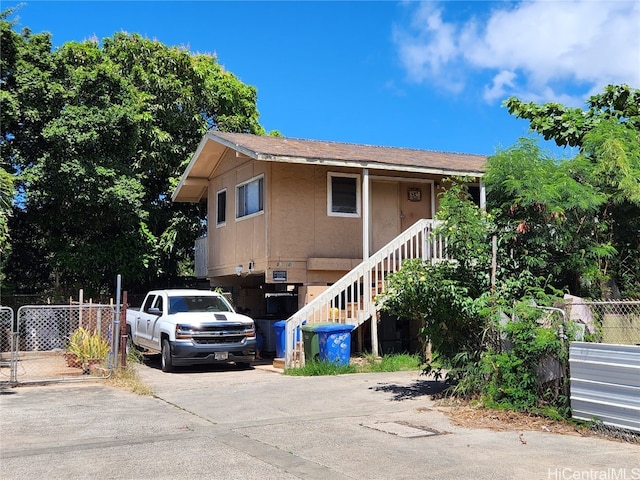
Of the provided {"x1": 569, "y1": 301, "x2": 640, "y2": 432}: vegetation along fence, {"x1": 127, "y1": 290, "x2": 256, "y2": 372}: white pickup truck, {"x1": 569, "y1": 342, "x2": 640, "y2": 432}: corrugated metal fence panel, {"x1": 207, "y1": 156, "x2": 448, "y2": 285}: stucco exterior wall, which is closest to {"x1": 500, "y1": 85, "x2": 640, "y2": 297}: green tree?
{"x1": 569, "y1": 301, "x2": 640, "y2": 432}: vegetation along fence

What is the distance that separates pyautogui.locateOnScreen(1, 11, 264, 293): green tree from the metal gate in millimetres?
3598

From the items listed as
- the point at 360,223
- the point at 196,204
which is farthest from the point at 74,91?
the point at 360,223

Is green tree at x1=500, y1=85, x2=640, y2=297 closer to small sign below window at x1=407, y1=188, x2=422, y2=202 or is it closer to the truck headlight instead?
the truck headlight

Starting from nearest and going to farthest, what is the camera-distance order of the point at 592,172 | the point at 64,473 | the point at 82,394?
the point at 64,473
the point at 592,172
the point at 82,394

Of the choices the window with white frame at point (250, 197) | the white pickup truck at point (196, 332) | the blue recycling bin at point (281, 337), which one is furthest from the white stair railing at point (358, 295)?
the window with white frame at point (250, 197)

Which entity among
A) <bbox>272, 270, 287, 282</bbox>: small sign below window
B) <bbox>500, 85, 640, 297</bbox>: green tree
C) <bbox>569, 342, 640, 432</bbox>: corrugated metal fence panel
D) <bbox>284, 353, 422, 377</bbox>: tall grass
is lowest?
<bbox>284, 353, 422, 377</bbox>: tall grass

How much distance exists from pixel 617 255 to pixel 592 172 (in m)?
1.52

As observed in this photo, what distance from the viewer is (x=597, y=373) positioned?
7.85 m

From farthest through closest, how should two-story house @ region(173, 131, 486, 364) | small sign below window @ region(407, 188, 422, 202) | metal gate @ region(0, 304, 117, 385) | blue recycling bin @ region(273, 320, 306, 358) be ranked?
small sign below window @ region(407, 188, 422, 202)
two-story house @ region(173, 131, 486, 364)
blue recycling bin @ region(273, 320, 306, 358)
metal gate @ region(0, 304, 117, 385)

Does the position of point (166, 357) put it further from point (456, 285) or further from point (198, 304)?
point (456, 285)

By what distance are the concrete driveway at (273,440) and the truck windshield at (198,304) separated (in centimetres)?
374

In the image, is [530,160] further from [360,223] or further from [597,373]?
[360,223]

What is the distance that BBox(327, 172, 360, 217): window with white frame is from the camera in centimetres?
1756

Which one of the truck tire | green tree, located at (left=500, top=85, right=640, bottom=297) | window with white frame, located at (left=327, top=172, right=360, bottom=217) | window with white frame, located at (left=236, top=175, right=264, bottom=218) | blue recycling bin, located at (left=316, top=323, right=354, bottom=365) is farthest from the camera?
window with white frame, located at (left=236, top=175, right=264, bottom=218)
